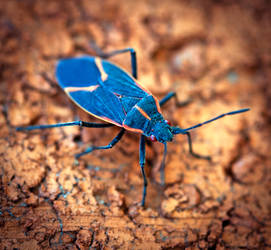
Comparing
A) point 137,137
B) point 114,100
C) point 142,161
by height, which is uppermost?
point 114,100

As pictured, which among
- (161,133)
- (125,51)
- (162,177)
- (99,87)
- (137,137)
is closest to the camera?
(161,133)

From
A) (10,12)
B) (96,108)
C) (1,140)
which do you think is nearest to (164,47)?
(96,108)

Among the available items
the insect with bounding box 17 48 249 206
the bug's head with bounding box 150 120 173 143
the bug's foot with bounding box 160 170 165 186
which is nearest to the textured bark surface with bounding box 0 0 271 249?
the bug's foot with bounding box 160 170 165 186

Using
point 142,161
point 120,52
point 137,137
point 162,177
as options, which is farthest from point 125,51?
point 162,177

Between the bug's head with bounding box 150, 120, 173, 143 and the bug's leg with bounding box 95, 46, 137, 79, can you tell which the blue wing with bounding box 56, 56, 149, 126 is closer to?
the bug's leg with bounding box 95, 46, 137, 79

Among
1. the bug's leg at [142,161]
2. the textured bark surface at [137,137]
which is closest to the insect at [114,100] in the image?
the bug's leg at [142,161]

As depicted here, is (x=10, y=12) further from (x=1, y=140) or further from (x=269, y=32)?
(x=269, y=32)

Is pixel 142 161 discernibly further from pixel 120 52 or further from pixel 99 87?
pixel 120 52
